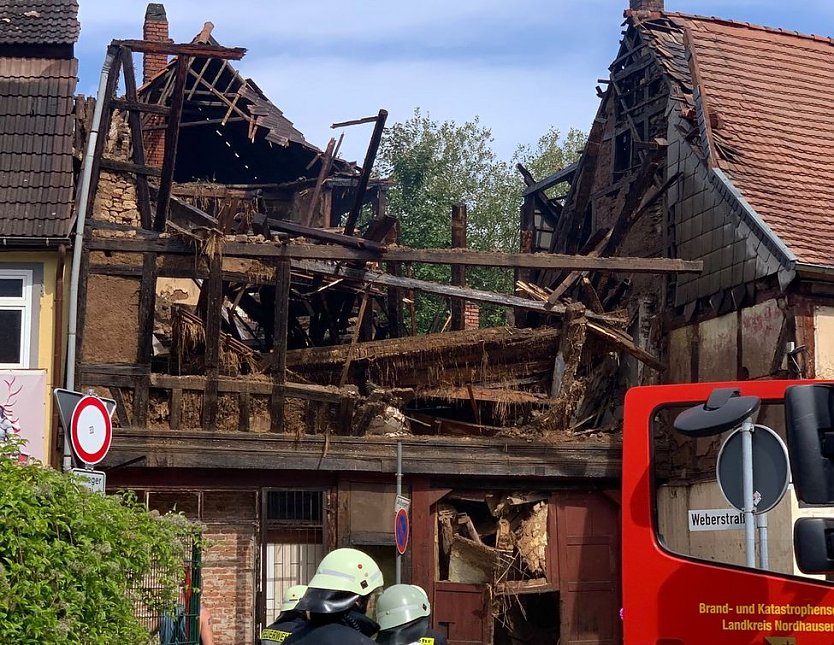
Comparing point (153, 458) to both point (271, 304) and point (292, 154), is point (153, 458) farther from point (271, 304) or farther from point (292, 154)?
point (292, 154)

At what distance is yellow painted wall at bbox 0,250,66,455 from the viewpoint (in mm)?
18500

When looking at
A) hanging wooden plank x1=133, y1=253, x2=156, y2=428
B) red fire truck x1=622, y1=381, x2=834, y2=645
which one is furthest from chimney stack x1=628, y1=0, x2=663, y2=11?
red fire truck x1=622, y1=381, x2=834, y2=645

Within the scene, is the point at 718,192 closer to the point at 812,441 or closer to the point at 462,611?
the point at 462,611

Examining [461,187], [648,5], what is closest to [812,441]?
[648,5]

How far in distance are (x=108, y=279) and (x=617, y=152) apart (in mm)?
10468

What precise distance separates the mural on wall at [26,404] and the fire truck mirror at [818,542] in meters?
14.2

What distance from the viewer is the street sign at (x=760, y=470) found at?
6.50m

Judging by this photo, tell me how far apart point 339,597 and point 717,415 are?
6.80ft

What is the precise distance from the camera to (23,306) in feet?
61.7

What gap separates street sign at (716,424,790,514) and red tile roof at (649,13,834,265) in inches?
483

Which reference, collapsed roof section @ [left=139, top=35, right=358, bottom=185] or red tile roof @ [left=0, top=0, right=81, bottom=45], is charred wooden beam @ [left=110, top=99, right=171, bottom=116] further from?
collapsed roof section @ [left=139, top=35, right=358, bottom=185]

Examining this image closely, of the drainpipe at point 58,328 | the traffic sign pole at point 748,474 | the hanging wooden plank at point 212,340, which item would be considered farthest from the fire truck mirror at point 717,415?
the drainpipe at point 58,328

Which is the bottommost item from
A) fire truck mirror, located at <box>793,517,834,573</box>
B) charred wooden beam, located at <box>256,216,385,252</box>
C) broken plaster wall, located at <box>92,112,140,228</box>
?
fire truck mirror, located at <box>793,517,834,573</box>

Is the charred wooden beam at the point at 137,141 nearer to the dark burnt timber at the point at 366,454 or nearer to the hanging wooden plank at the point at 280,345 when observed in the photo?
the hanging wooden plank at the point at 280,345
